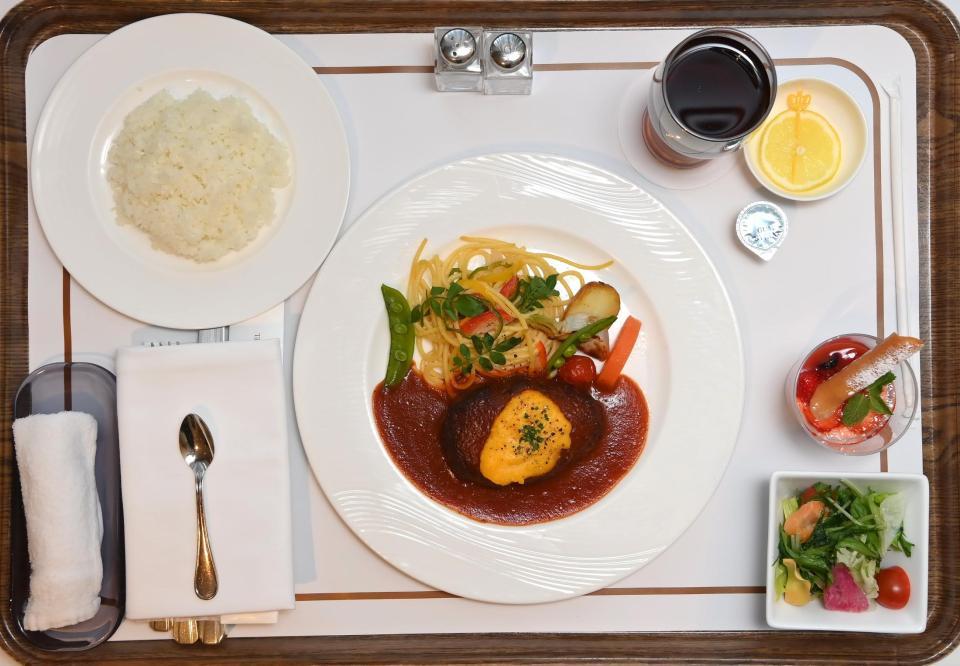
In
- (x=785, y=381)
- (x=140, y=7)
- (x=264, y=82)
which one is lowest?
(x=785, y=381)

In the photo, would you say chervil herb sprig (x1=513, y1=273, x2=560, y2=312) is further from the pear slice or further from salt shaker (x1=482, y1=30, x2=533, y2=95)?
the pear slice

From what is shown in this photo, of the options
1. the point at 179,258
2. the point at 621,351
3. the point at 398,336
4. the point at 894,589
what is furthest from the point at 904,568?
the point at 179,258

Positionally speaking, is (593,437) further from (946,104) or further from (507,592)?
(946,104)

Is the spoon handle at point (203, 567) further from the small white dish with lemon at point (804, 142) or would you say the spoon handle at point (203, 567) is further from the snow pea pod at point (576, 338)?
the small white dish with lemon at point (804, 142)

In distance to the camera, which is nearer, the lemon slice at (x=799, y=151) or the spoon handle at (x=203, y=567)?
the spoon handle at (x=203, y=567)

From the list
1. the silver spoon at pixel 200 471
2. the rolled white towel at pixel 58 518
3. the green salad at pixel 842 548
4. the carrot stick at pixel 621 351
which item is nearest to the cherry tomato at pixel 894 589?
the green salad at pixel 842 548

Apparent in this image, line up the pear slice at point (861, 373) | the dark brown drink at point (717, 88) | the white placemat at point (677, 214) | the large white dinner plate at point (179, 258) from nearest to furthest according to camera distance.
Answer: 1. the pear slice at point (861, 373)
2. the dark brown drink at point (717, 88)
3. the large white dinner plate at point (179, 258)
4. the white placemat at point (677, 214)

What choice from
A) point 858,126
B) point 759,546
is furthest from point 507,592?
point 858,126
